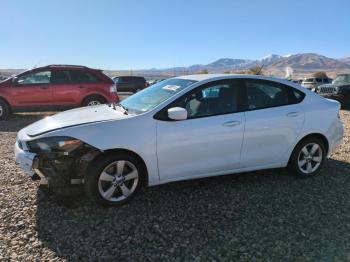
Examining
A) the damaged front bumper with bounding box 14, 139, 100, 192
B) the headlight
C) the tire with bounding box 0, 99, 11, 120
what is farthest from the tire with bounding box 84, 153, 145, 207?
the tire with bounding box 0, 99, 11, 120

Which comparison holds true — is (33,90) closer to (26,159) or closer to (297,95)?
(26,159)

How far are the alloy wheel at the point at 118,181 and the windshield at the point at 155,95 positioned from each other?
0.75 m

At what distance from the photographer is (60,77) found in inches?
455

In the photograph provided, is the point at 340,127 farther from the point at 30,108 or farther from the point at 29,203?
the point at 30,108

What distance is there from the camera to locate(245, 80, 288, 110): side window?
5.12 meters

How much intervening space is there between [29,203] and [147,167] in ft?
5.01

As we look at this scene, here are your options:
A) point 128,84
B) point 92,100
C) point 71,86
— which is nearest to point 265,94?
point 92,100

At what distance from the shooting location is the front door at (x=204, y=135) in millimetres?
4473

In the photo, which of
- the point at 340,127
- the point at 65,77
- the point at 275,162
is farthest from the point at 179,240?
the point at 65,77

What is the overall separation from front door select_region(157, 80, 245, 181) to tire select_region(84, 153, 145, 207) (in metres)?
0.33

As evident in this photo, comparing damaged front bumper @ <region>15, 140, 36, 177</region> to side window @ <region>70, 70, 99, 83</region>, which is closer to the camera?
damaged front bumper @ <region>15, 140, 36, 177</region>

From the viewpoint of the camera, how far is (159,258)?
337 centimetres

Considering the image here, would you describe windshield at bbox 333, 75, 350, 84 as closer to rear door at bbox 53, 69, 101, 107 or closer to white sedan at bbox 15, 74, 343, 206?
rear door at bbox 53, 69, 101, 107

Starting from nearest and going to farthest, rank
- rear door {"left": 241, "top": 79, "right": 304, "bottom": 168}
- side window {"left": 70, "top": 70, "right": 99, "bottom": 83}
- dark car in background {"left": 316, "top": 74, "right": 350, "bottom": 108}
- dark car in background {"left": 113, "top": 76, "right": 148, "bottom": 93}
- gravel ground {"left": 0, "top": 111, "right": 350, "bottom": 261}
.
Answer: gravel ground {"left": 0, "top": 111, "right": 350, "bottom": 261}, rear door {"left": 241, "top": 79, "right": 304, "bottom": 168}, side window {"left": 70, "top": 70, "right": 99, "bottom": 83}, dark car in background {"left": 316, "top": 74, "right": 350, "bottom": 108}, dark car in background {"left": 113, "top": 76, "right": 148, "bottom": 93}
